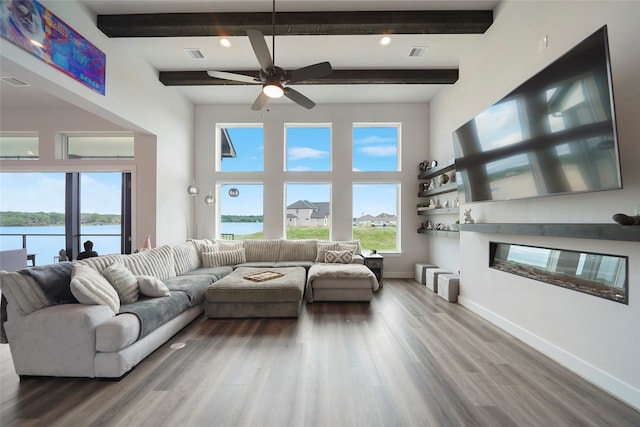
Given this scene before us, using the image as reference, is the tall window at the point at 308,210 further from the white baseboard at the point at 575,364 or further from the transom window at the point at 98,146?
the white baseboard at the point at 575,364

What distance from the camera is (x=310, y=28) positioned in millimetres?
3363

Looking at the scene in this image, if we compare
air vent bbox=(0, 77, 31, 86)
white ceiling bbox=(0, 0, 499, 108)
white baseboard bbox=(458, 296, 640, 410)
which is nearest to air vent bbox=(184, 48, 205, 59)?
white ceiling bbox=(0, 0, 499, 108)

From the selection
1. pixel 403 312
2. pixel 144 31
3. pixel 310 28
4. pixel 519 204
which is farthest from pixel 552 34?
pixel 144 31

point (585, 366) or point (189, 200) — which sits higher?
point (189, 200)

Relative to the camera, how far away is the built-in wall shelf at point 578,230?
171cm

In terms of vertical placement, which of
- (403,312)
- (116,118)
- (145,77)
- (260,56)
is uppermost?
(145,77)

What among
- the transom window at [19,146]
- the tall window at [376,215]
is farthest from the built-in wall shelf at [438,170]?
the transom window at [19,146]

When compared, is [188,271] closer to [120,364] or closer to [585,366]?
[120,364]

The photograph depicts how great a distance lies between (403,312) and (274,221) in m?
3.47

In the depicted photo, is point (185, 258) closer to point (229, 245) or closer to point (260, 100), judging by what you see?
point (229, 245)

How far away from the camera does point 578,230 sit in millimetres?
2084

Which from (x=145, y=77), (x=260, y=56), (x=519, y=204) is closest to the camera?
(x=260, y=56)

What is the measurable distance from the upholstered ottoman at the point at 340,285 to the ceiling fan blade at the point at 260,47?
296 cm

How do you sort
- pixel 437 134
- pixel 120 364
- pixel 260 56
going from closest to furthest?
pixel 120 364
pixel 260 56
pixel 437 134
